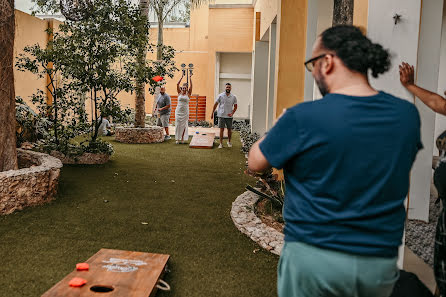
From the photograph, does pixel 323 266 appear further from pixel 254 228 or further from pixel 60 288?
pixel 254 228

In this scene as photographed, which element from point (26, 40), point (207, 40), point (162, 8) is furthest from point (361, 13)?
point (207, 40)

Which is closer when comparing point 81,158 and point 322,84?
point 322,84

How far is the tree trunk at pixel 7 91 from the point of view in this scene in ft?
17.3

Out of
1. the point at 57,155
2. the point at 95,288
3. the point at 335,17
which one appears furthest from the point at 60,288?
the point at 57,155

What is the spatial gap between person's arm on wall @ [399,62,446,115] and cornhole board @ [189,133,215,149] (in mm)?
8747

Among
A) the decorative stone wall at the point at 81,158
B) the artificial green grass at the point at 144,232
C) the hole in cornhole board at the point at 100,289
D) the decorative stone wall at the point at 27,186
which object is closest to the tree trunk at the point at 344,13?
the artificial green grass at the point at 144,232

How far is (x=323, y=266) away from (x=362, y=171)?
1.17ft

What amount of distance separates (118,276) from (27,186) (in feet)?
8.95

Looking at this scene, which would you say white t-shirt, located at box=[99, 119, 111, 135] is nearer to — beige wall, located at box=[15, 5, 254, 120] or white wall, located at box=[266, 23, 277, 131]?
beige wall, located at box=[15, 5, 254, 120]

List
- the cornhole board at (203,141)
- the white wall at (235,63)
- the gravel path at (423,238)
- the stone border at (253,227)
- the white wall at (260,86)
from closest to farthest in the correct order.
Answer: the gravel path at (423,238), the stone border at (253,227), the cornhole board at (203,141), the white wall at (260,86), the white wall at (235,63)

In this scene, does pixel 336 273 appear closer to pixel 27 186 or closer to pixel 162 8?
pixel 27 186

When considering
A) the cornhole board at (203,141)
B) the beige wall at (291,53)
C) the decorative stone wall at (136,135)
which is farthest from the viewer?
the decorative stone wall at (136,135)

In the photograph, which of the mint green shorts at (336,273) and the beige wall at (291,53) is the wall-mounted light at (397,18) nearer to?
the mint green shorts at (336,273)

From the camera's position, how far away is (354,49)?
4.76 ft
